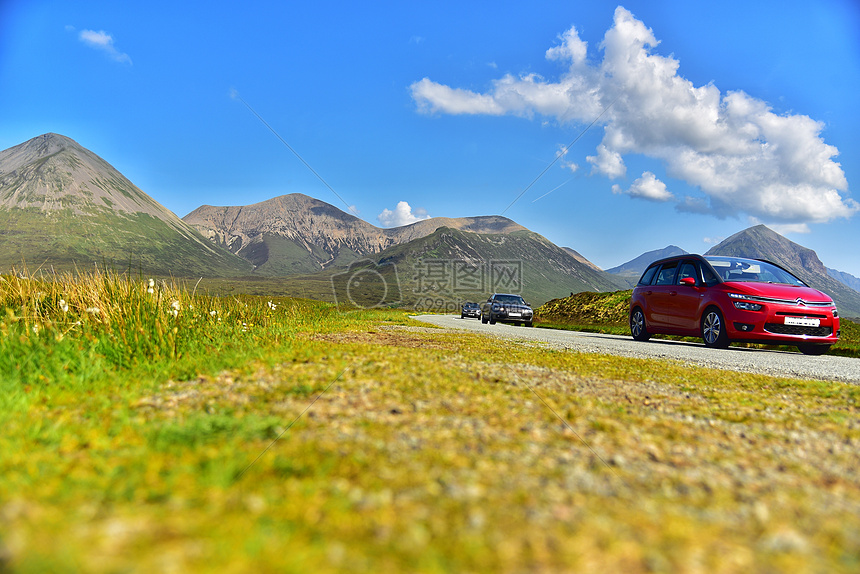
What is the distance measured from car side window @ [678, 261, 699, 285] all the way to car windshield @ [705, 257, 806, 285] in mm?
474

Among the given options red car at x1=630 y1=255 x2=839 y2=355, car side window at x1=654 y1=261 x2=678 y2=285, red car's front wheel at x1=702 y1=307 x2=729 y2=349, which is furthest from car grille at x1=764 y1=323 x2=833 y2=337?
car side window at x1=654 y1=261 x2=678 y2=285

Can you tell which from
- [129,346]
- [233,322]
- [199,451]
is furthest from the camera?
[233,322]

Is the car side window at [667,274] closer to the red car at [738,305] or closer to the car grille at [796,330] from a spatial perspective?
the red car at [738,305]

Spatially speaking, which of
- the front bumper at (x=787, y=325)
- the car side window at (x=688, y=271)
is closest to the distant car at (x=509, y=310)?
the car side window at (x=688, y=271)

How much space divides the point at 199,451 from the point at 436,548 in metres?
1.74

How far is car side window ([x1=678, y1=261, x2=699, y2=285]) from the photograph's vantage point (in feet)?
43.7

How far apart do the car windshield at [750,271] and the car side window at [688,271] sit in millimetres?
474

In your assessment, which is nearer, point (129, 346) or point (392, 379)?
point (392, 379)

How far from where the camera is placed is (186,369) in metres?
5.50

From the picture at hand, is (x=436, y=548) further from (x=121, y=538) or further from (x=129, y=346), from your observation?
(x=129, y=346)

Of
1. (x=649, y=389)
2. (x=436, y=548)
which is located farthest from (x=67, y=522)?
(x=649, y=389)

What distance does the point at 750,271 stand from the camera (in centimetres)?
1246

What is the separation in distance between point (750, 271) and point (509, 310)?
57.6 feet

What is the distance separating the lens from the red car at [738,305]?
1129 cm
